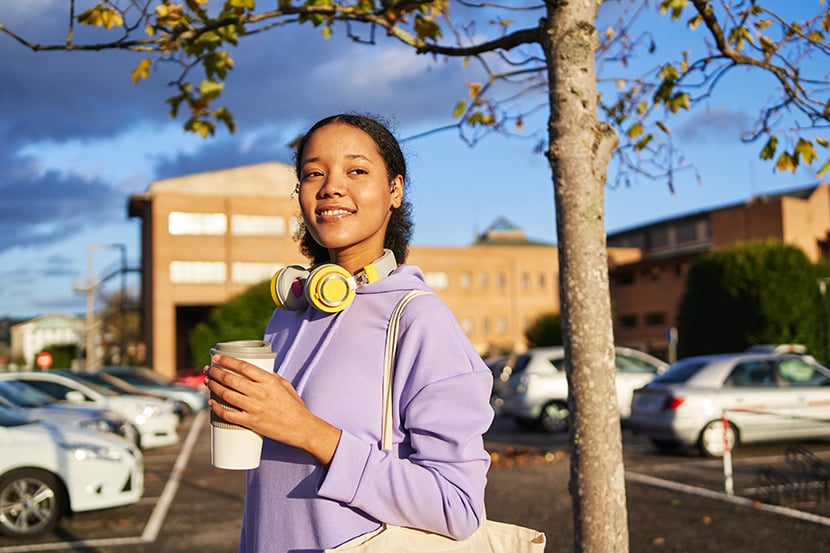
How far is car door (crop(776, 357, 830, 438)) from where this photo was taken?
13352 millimetres

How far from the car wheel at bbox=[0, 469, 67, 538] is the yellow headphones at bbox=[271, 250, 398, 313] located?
786cm

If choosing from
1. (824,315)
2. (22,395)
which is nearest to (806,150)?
(22,395)

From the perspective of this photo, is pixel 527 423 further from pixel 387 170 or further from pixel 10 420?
pixel 387 170

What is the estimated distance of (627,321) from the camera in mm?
66188

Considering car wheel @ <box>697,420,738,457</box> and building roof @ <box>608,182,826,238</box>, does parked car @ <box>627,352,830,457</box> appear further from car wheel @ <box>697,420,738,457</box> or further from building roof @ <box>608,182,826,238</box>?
building roof @ <box>608,182,826,238</box>

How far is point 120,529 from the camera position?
898cm

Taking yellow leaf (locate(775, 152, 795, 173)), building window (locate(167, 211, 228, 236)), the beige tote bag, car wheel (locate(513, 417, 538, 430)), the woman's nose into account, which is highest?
building window (locate(167, 211, 228, 236))

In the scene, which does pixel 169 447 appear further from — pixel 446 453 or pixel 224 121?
pixel 446 453

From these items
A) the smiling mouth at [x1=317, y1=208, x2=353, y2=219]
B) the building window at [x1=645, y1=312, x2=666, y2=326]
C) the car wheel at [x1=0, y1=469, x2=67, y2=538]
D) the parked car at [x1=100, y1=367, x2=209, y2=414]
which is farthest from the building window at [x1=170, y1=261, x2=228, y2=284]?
the smiling mouth at [x1=317, y1=208, x2=353, y2=219]

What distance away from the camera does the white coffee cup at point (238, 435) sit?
160 cm

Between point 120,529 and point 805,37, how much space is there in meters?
7.85

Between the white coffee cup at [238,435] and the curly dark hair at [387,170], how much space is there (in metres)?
0.61

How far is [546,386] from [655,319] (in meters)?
47.5

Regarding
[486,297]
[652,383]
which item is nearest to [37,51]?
[652,383]
